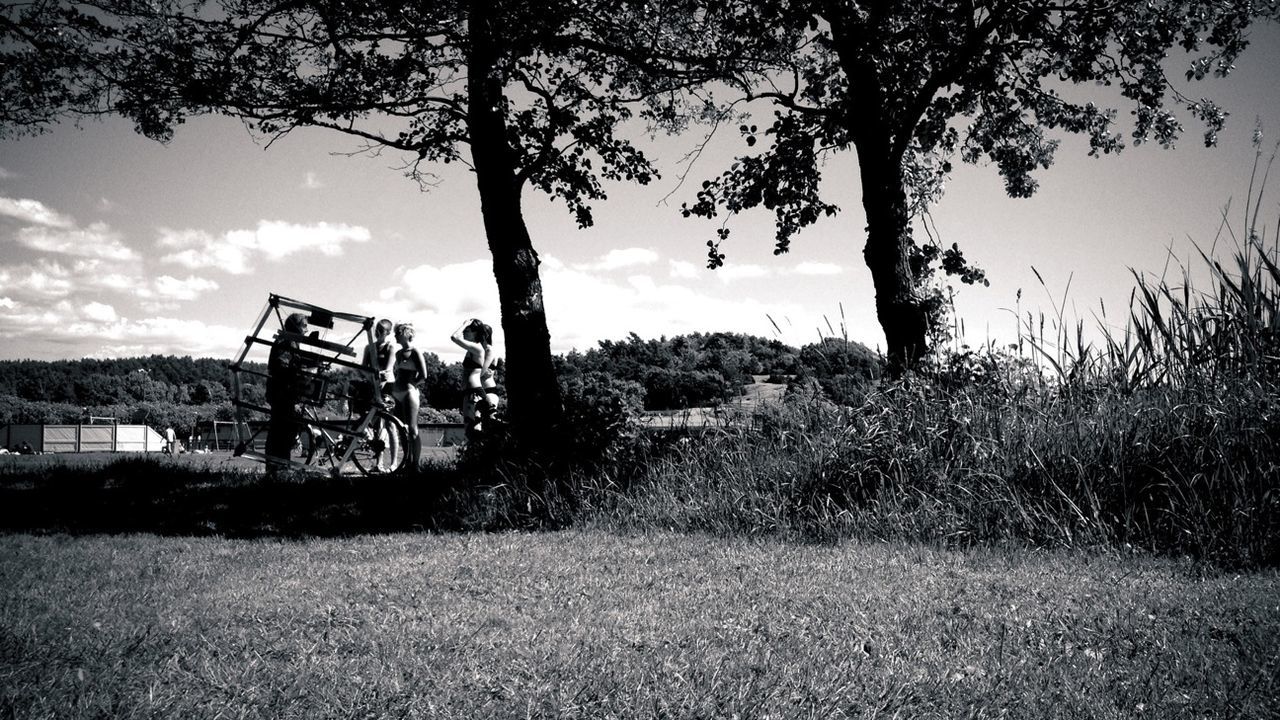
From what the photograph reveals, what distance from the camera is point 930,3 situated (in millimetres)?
11195

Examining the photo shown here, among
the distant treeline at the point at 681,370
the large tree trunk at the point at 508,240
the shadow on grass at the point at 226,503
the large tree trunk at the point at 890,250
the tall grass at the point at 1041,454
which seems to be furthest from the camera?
the large tree trunk at the point at 890,250

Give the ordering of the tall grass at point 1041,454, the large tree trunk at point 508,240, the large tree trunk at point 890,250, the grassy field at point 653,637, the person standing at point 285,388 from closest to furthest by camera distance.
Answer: the grassy field at point 653,637 < the tall grass at point 1041,454 < the person standing at point 285,388 < the large tree trunk at point 508,240 < the large tree trunk at point 890,250

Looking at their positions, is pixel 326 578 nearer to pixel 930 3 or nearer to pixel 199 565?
pixel 199 565

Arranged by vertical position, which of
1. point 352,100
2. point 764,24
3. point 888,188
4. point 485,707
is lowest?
point 485,707

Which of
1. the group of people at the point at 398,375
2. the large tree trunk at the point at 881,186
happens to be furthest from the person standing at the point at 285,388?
the large tree trunk at the point at 881,186

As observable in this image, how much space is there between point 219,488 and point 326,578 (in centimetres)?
578

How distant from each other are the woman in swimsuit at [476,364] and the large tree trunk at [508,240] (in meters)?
2.10

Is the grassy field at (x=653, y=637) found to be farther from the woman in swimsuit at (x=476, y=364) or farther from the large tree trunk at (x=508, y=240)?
the woman in swimsuit at (x=476, y=364)

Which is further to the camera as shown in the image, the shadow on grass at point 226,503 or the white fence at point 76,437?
the white fence at point 76,437

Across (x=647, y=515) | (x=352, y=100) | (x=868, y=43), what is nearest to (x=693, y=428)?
(x=647, y=515)

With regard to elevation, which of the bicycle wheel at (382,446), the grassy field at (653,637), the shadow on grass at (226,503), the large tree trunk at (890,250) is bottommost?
the grassy field at (653,637)

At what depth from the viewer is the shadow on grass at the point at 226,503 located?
24.7 feet

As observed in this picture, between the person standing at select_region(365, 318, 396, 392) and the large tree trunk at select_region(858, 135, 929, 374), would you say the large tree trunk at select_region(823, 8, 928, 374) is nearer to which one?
the large tree trunk at select_region(858, 135, 929, 374)

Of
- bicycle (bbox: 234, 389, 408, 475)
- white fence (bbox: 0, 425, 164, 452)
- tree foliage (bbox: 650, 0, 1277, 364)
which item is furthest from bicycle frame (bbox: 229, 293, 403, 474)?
white fence (bbox: 0, 425, 164, 452)
